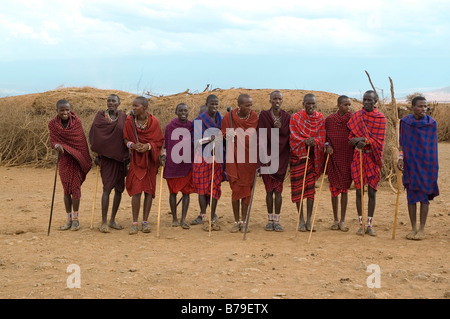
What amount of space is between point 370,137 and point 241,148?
1.64 m

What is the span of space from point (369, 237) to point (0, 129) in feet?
33.8

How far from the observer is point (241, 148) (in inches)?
274

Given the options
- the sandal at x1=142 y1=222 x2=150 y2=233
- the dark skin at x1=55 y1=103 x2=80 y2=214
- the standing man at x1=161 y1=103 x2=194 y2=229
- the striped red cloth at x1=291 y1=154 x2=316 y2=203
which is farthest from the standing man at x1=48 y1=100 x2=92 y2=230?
the striped red cloth at x1=291 y1=154 x2=316 y2=203

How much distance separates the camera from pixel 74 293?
449cm

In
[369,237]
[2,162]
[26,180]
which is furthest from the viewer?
[2,162]

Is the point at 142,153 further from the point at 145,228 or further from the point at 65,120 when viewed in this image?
the point at 65,120

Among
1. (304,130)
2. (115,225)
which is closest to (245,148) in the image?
(304,130)

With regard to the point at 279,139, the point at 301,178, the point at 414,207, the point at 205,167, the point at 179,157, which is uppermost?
the point at 279,139

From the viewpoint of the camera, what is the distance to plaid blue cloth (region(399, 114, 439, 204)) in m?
6.47

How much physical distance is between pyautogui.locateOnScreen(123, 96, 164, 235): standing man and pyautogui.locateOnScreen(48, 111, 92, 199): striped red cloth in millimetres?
638

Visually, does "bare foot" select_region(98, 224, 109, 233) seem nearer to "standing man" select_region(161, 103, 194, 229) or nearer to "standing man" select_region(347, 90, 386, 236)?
"standing man" select_region(161, 103, 194, 229)

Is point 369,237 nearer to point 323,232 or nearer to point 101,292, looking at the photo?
Answer: point 323,232
